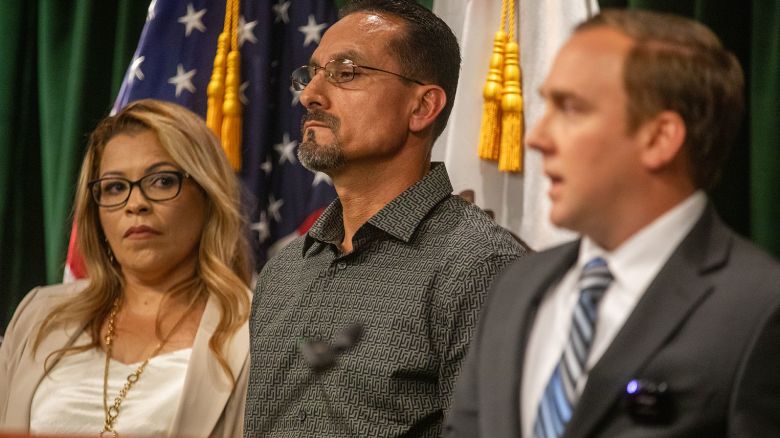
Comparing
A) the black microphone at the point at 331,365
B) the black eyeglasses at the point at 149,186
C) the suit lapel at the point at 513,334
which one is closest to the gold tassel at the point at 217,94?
the black eyeglasses at the point at 149,186

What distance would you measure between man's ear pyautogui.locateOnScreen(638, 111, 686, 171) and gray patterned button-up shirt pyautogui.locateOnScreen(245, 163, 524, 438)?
75cm

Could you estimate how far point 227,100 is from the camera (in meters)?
2.99

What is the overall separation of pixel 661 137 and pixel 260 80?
2.11m

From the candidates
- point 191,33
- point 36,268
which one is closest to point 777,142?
point 191,33

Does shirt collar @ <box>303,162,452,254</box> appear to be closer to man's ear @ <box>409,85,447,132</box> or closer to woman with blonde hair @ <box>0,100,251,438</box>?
man's ear @ <box>409,85,447,132</box>

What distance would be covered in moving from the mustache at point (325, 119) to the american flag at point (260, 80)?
0.97 meters

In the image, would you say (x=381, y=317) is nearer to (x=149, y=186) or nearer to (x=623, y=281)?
(x=623, y=281)

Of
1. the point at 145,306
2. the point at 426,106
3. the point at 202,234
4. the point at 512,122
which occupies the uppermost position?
the point at 426,106

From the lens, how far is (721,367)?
3.48 feet

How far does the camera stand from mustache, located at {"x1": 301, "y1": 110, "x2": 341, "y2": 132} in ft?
6.88

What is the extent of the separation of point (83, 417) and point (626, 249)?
1.61 metres

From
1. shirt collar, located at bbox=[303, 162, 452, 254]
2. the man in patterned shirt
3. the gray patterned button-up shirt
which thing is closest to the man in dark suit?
the man in patterned shirt

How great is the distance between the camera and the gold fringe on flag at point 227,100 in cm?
298

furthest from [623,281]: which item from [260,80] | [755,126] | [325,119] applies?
[260,80]
